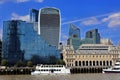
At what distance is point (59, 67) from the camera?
173125 millimetres

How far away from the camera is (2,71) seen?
18662cm

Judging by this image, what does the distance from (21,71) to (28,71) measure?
17.0ft

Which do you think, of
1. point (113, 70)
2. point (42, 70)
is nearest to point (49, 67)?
point (42, 70)

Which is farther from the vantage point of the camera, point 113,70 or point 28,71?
point 28,71

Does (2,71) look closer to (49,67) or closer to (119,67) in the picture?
(49,67)

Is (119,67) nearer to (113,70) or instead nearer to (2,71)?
(113,70)

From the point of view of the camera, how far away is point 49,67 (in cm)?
17225

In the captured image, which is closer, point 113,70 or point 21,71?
point 113,70

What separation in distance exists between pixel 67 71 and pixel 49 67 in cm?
987

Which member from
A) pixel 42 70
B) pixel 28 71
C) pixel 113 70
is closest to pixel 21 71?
pixel 28 71

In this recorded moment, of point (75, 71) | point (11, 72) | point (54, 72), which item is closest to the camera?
point (54, 72)

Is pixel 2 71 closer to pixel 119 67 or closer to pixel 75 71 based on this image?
pixel 75 71

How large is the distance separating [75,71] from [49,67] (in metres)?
31.4

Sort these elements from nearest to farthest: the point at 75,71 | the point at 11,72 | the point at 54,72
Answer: the point at 54,72 → the point at 11,72 → the point at 75,71
